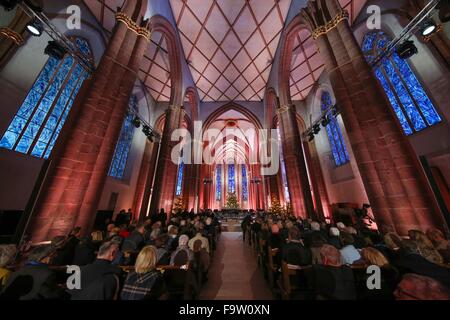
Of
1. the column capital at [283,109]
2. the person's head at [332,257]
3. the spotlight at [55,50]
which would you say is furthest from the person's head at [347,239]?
the spotlight at [55,50]

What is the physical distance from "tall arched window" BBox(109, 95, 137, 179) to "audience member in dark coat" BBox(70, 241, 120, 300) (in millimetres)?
11498

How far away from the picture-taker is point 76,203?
155 inches

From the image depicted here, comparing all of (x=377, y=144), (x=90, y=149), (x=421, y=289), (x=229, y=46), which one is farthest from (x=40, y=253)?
(x=229, y=46)

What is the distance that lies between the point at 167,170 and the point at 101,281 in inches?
324

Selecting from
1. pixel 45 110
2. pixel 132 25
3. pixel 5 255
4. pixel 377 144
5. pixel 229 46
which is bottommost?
pixel 5 255

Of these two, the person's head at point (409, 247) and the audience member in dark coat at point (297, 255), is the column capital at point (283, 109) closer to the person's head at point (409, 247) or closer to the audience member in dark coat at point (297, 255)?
the person's head at point (409, 247)

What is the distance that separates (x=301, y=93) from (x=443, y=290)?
54.3 ft

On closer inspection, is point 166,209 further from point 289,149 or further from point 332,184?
point 332,184

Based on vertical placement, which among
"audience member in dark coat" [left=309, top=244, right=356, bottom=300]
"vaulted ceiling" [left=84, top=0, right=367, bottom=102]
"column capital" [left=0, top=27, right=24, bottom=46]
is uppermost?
"vaulted ceiling" [left=84, top=0, right=367, bottom=102]

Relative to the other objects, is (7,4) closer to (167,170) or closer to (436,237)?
(167,170)

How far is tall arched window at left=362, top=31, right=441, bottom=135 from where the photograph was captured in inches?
261

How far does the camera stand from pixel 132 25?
5.95 m

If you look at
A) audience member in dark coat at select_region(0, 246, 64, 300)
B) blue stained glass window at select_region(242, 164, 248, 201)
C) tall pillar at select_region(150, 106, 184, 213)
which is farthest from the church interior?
blue stained glass window at select_region(242, 164, 248, 201)

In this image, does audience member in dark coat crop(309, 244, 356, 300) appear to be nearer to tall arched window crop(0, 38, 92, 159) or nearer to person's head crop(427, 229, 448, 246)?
person's head crop(427, 229, 448, 246)
